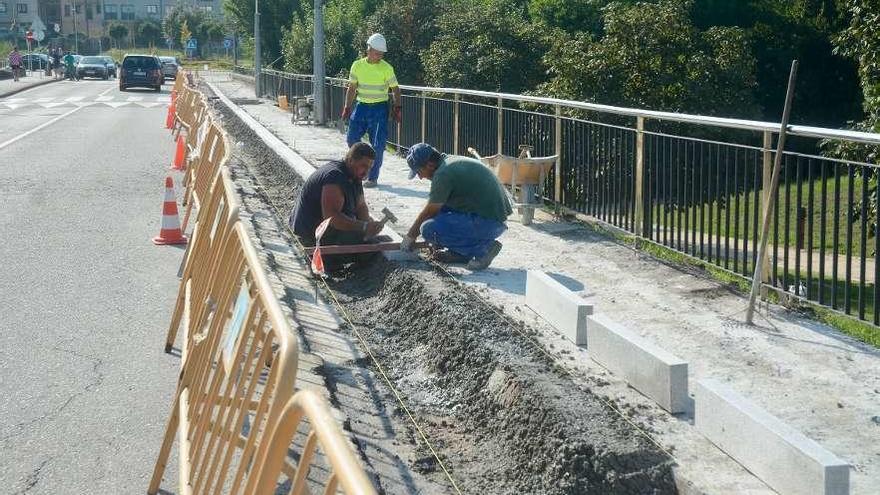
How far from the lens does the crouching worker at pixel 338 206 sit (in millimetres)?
9555

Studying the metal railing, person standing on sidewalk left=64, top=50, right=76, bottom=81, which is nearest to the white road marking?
the metal railing

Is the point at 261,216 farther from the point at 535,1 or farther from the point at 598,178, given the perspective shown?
the point at 535,1

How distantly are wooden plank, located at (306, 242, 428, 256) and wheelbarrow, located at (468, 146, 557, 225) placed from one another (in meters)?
1.89

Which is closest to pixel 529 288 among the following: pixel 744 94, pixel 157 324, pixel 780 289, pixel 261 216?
pixel 780 289

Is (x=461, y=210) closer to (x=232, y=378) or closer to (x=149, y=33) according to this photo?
(x=232, y=378)

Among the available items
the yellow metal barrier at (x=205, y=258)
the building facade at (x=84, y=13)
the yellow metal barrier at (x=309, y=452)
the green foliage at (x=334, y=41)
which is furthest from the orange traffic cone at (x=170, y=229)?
the building facade at (x=84, y=13)

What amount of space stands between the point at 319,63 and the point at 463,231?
18.7 metres

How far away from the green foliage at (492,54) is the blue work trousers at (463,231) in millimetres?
14906

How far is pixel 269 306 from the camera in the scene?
12.2 feet

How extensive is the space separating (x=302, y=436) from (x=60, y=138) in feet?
70.4

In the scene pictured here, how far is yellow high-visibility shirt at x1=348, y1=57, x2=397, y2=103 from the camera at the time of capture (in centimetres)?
1552

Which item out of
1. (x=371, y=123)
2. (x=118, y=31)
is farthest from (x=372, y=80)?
(x=118, y=31)

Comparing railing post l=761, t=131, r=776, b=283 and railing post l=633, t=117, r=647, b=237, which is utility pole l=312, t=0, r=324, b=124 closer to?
railing post l=633, t=117, r=647, b=237

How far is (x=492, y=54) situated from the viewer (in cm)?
2464
